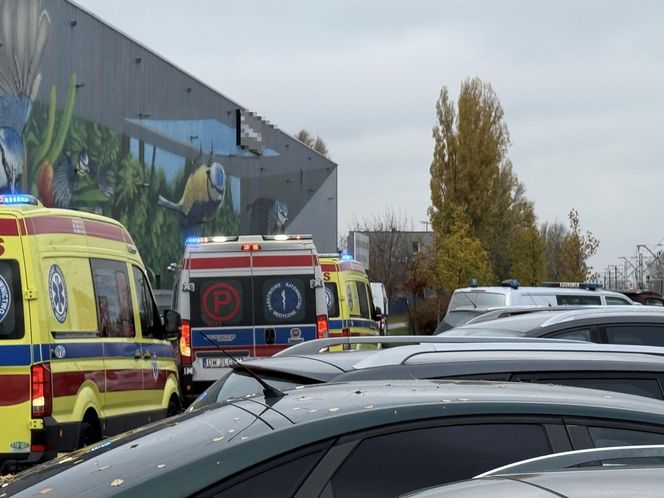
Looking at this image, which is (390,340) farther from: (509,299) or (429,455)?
(509,299)

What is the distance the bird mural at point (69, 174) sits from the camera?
91.0 ft

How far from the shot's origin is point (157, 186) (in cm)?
3644

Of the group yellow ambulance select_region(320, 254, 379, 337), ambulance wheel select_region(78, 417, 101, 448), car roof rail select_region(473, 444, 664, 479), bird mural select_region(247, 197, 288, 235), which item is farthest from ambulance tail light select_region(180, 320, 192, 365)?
bird mural select_region(247, 197, 288, 235)

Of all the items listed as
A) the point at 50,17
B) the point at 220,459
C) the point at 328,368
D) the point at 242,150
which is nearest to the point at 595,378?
the point at 328,368

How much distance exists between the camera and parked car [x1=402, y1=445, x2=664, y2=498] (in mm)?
2549

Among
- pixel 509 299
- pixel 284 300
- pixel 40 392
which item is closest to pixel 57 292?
pixel 40 392

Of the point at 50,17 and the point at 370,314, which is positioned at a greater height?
the point at 50,17

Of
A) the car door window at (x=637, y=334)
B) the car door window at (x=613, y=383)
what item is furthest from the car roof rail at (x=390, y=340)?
the car door window at (x=637, y=334)

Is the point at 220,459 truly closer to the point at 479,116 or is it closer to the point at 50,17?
the point at 50,17

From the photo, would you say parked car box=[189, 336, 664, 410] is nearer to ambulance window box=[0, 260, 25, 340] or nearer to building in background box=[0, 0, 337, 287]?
ambulance window box=[0, 260, 25, 340]

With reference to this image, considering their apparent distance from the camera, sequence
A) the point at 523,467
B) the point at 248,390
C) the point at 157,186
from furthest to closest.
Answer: the point at 157,186 → the point at 248,390 → the point at 523,467

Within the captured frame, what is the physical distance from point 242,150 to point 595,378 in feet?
140

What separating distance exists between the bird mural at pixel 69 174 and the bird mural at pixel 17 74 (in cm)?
200

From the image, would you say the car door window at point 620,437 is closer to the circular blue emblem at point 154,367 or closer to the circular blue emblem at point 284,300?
the circular blue emblem at point 154,367
